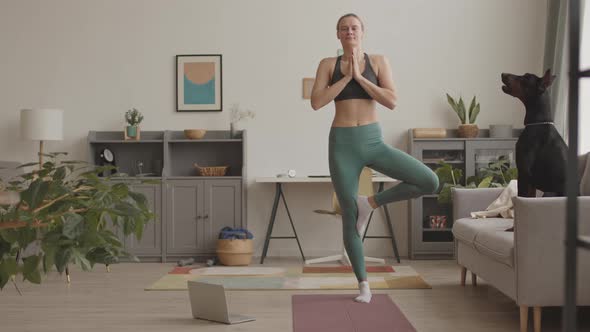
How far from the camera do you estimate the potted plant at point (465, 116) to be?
6.28m

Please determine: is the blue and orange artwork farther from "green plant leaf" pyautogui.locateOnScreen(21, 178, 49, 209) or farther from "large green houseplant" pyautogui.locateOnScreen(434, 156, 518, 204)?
"green plant leaf" pyautogui.locateOnScreen(21, 178, 49, 209)

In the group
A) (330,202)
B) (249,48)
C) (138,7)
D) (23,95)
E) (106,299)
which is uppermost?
(138,7)

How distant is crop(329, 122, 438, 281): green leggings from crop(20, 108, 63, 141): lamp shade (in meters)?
3.30

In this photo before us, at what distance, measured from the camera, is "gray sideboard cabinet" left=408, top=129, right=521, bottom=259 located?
6254mm

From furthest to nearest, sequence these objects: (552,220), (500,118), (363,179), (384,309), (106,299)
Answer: (500,118), (363,179), (106,299), (384,309), (552,220)

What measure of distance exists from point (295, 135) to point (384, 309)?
301 cm

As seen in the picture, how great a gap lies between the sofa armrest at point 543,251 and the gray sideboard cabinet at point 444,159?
308cm

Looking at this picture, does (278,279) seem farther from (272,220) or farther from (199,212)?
(199,212)

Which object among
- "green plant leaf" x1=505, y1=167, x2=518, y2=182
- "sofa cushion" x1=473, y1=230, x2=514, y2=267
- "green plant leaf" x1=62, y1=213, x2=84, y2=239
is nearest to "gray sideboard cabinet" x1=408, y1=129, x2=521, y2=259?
"green plant leaf" x1=505, y1=167, x2=518, y2=182

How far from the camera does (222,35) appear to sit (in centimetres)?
664

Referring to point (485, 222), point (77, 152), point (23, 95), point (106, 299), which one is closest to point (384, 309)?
point (485, 222)

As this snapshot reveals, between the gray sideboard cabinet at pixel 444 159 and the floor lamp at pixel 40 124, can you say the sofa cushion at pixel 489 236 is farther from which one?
the floor lamp at pixel 40 124

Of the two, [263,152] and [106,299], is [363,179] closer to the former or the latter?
[263,152]

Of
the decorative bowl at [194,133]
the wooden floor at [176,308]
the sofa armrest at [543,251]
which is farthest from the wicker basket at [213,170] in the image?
the sofa armrest at [543,251]
